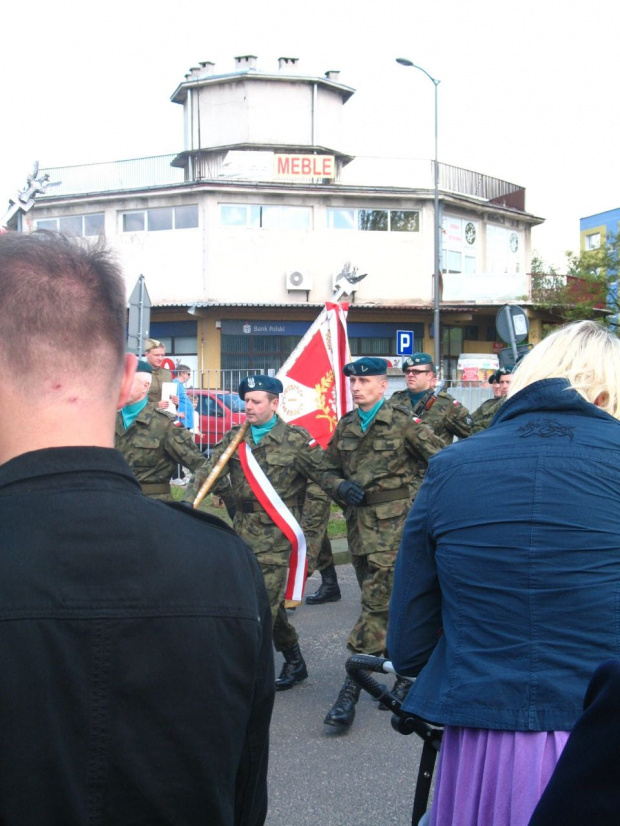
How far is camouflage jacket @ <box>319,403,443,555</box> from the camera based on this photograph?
6.00 metres

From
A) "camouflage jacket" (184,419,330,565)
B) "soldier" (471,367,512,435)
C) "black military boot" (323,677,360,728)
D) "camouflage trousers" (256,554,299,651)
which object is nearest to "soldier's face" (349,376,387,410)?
"camouflage jacket" (184,419,330,565)

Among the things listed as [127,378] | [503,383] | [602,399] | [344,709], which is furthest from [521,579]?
[503,383]

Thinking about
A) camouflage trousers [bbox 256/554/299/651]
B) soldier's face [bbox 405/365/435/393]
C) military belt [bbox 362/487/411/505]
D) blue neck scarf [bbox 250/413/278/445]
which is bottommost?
camouflage trousers [bbox 256/554/299/651]

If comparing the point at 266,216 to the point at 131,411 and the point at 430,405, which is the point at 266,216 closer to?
the point at 430,405

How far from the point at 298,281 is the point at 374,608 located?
90.2 feet

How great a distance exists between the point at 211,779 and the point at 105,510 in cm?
45

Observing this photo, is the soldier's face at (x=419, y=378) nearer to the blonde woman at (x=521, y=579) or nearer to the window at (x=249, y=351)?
the blonde woman at (x=521, y=579)

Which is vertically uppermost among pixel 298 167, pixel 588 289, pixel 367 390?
pixel 298 167

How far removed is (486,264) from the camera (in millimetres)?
36781

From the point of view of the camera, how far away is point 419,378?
10242mm

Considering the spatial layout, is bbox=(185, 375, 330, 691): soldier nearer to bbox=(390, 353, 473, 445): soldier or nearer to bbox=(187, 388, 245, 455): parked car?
bbox=(390, 353, 473, 445): soldier

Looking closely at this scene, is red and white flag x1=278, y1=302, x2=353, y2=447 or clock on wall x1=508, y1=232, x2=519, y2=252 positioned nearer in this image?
red and white flag x1=278, y1=302, x2=353, y2=447

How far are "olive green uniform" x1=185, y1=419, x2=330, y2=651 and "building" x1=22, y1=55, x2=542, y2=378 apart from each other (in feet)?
84.2

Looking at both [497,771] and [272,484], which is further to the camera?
[272,484]
